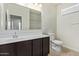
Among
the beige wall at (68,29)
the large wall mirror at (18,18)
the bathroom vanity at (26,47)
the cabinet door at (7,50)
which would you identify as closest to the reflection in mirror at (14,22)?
the large wall mirror at (18,18)

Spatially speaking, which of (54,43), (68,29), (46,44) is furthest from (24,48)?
(68,29)

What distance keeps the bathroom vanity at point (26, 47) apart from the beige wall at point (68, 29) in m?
0.38

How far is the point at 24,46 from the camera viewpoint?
1568 mm

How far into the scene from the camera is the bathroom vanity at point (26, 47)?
131 cm

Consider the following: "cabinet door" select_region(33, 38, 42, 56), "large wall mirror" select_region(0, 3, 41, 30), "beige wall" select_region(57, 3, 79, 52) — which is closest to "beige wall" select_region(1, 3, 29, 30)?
"large wall mirror" select_region(0, 3, 41, 30)

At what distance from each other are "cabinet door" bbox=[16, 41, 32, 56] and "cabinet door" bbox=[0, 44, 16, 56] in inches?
3.9

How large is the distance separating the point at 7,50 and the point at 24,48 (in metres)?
0.34

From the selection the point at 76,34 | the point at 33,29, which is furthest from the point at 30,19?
the point at 76,34

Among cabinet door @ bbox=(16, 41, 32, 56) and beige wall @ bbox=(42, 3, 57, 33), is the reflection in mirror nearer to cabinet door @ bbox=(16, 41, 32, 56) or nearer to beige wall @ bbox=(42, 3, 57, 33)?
cabinet door @ bbox=(16, 41, 32, 56)

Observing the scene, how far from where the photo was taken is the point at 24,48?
157cm

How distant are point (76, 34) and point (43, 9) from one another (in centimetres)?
100

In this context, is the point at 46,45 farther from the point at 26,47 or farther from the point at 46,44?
the point at 26,47

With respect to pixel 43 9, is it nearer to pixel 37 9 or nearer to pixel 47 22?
pixel 37 9

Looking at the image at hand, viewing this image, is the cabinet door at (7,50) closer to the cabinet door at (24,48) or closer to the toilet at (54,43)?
the cabinet door at (24,48)
